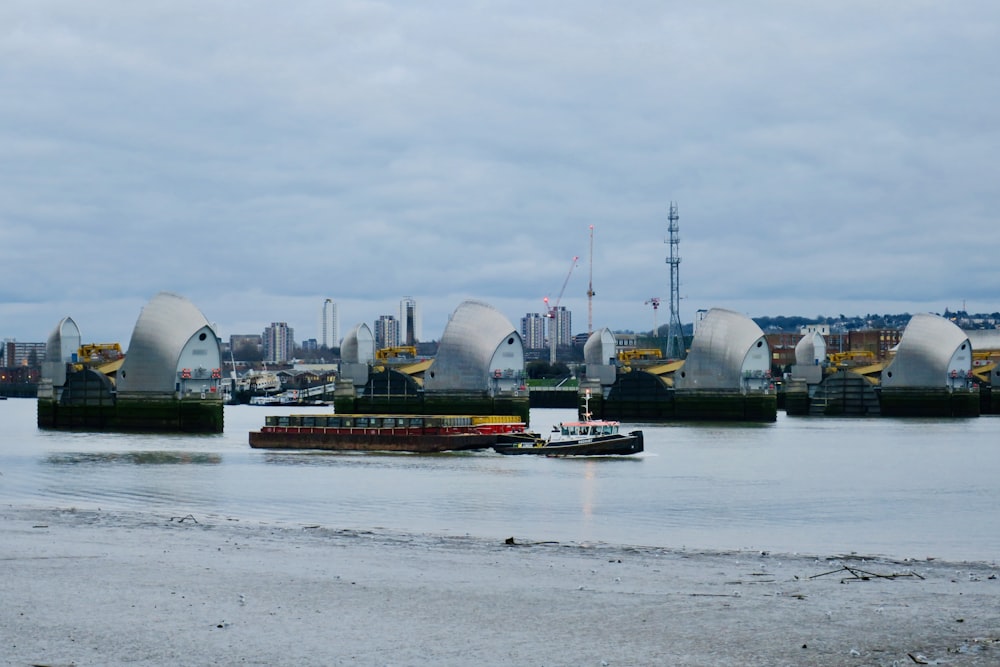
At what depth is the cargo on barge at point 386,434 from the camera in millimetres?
69375

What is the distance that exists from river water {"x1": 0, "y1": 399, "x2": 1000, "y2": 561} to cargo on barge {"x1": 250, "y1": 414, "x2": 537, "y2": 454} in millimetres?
2773

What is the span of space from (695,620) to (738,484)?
93.9ft

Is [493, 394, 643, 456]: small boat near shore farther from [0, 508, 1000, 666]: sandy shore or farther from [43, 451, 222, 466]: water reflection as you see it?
[0, 508, 1000, 666]: sandy shore

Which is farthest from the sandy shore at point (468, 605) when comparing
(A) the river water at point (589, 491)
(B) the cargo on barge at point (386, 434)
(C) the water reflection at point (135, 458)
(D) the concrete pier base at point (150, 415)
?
(D) the concrete pier base at point (150, 415)

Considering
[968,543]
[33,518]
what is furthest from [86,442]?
[968,543]

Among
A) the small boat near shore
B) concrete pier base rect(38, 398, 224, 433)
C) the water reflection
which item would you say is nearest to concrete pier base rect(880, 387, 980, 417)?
concrete pier base rect(38, 398, 224, 433)

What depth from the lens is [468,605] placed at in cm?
2095

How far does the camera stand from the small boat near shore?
206 ft

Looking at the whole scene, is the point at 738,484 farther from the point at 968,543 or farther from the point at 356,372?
the point at 356,372

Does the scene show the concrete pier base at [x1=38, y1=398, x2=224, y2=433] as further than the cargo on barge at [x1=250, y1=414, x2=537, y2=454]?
Yes

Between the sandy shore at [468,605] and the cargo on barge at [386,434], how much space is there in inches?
1577

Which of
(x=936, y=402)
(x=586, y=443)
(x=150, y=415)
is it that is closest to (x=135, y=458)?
(x=586, y=443)

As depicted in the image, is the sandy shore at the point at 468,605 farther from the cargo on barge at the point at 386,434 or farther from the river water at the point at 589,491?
the cargo on barge at the point at 386,434

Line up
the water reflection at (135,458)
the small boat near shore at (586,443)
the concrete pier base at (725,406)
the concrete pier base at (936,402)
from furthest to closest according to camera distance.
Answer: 1. the concrete pier base at (936,402)
2. the concrete pier base at (725,406)
3. the small boat near shore at (586,443)
4. the water reflection at (135,458)
